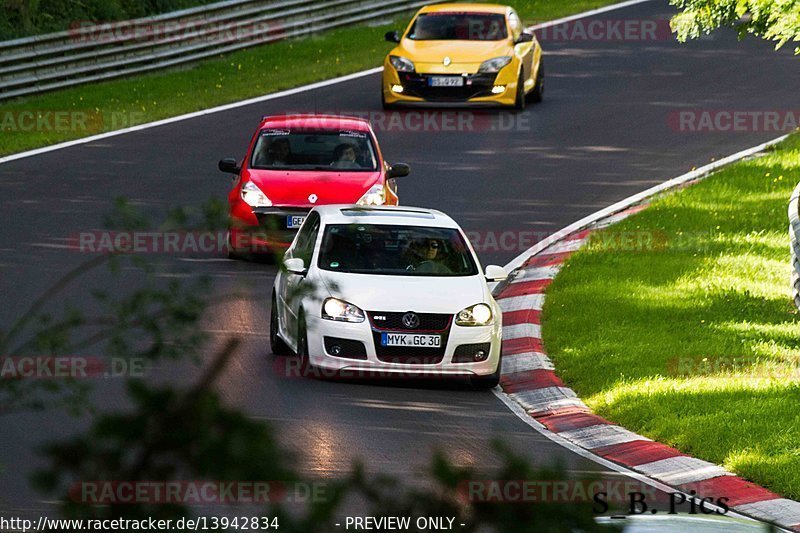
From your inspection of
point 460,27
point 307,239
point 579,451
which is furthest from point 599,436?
point 460,27

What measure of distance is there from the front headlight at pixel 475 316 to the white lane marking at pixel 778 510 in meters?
4.01

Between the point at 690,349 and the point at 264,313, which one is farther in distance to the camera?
the point at 264,313

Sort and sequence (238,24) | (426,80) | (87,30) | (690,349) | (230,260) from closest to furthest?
1. (690,349)
2. (230,260)
3. (426,80)
4. (87,30)
5. (238,24)

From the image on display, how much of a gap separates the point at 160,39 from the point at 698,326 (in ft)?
61.6

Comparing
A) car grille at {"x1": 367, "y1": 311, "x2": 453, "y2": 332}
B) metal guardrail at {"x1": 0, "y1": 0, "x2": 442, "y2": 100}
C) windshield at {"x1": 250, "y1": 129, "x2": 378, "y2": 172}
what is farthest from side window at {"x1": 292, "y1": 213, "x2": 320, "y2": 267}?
metal guardrail at {"x1": 0, "y1": 0, "x2": 442, "y2": 100}

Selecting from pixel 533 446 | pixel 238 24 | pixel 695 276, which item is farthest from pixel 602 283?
pixel 238 24

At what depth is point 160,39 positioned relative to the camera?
99.9 ft

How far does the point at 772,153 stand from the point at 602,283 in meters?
8.00

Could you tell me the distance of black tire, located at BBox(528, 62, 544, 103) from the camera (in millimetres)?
27531

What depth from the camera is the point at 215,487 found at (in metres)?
2.98

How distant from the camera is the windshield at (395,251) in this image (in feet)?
43.8

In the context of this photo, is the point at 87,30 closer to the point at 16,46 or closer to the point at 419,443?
the point at 16,46

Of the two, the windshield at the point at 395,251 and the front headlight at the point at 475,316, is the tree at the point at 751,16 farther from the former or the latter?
the front headlight at the point at 475,316
